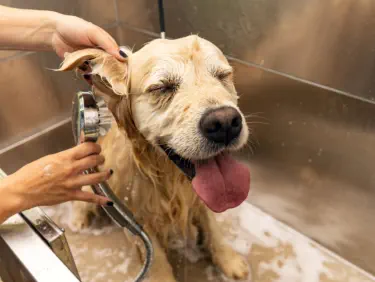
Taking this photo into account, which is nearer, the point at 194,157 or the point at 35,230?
the point at 35,230

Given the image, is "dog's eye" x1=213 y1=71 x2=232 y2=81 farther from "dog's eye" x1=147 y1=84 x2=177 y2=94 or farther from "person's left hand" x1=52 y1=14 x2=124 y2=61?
"person's left hand" x1=52 y1=14 x2=124 y2=61

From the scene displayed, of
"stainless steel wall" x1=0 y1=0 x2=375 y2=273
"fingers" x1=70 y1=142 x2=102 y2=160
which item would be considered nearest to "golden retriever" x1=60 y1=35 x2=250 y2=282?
"fingers" x1=70 y1=142 x2=102 y2=160

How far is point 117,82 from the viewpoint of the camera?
94 cm

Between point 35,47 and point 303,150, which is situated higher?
point 35,47

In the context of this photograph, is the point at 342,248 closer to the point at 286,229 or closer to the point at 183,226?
the point at 286,229

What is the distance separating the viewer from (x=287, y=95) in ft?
4.49

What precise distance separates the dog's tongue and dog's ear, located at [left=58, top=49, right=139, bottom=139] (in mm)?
226

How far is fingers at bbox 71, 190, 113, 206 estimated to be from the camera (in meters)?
0.97

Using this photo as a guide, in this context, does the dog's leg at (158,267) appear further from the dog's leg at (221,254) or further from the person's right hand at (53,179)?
the person's right hand at (53,179)

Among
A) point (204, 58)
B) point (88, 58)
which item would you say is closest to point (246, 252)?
point (204, 58)

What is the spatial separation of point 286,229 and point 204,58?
97 centimetres

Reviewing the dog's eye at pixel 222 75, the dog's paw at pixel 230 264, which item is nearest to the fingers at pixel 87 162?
the dog's eye at pixel 222 75

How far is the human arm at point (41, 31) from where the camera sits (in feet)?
3.53

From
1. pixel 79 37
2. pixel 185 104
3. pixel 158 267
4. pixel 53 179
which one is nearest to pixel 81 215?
pixel 158 267
